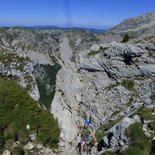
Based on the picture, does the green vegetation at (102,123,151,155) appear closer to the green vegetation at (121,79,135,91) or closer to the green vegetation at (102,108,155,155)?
the green vegetation at (102,108,155,155)

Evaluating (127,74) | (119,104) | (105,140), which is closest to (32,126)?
(105,140)

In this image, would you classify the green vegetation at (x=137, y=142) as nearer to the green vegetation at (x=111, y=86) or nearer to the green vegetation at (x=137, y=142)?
the green vegetation at (x=137, y=142)

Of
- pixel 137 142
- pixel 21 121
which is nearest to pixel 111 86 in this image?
pixel 21 121

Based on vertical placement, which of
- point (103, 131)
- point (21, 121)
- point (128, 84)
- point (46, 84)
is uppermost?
point (21, 121)

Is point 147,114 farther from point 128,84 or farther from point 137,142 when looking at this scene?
point 128,84

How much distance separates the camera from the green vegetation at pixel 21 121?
63.6ft

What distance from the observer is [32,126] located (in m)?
20.4

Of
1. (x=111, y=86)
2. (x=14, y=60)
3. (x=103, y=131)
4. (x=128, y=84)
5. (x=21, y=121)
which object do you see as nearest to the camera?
(x=21, y=121)

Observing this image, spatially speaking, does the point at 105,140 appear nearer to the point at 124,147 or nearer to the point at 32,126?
the point at 124,147

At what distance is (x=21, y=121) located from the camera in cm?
2045

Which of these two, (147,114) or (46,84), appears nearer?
(147,114)

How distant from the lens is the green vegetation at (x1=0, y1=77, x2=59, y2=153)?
763 inches

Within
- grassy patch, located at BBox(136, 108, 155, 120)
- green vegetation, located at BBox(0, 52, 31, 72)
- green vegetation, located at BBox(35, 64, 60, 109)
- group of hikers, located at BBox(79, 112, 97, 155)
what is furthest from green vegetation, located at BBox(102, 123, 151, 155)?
green vegetation, located at BBox(35, 64, 60, 109)

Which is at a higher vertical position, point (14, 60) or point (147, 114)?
Answer: point (147, 114)
